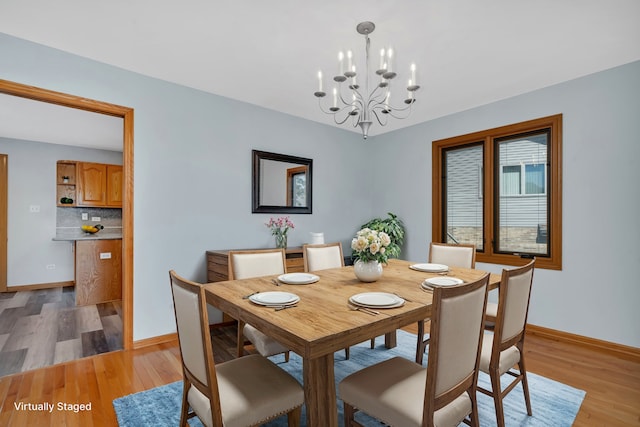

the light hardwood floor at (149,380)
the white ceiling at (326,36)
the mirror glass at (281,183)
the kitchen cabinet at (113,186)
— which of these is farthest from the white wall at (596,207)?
the kitchen cabinet at (113,186)

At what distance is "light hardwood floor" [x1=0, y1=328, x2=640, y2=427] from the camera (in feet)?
6.19

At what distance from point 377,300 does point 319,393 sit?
0.49 metres

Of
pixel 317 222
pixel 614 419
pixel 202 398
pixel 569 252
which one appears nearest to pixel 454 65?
pixel 569 252

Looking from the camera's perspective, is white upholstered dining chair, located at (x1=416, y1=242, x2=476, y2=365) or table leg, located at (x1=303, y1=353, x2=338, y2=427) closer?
table leg, located at (x1=303, y1=353, x2=338, y2=427)

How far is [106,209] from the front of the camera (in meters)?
5.90

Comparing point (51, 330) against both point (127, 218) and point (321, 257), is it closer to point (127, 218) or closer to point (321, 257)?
point (127, 218)

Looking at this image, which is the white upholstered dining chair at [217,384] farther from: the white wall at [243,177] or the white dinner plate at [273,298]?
the white wall at [243,177]

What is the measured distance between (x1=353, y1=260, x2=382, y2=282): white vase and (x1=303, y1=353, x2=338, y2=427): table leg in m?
0.72

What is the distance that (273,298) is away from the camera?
1.58 m

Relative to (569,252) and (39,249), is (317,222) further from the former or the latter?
(39,249)

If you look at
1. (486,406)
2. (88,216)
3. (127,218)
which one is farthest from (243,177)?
(88,216)

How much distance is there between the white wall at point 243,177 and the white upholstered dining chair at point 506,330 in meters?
1.72

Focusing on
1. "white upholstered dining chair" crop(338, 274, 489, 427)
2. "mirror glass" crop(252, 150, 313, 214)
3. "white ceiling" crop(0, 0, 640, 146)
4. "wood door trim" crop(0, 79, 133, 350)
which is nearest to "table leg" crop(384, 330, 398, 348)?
"white upholstered dining chair" crop(338, 274, 489, 427)

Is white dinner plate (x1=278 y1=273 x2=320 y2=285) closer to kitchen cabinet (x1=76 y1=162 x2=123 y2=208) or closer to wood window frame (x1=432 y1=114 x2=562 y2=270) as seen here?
wood window frame (x1=432 y1=114 x2=562 y2=270)
